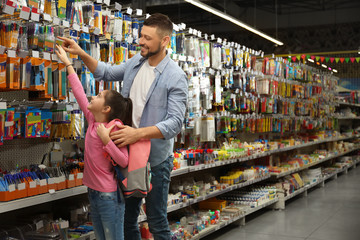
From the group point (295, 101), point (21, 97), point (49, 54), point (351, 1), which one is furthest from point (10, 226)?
point (351, 1)

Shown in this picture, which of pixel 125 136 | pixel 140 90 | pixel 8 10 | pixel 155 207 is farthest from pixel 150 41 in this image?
pixel 155 207

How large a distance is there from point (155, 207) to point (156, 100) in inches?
25.8

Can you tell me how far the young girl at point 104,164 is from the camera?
7.94ft

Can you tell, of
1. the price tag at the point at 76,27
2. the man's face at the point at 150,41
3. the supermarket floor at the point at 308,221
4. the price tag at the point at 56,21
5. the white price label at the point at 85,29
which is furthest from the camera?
the supermarket floor at the point at 308,221

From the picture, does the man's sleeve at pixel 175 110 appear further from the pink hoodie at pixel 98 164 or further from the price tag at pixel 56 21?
the price tag at pixel 56 21

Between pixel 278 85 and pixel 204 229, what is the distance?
11.7 feet

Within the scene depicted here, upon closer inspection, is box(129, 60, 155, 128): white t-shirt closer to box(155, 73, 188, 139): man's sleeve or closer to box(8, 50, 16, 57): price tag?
box(155, 73, 188, 139): man's sleeve

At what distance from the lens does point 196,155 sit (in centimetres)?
484

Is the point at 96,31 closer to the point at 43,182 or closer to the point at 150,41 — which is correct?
the point at 150,41

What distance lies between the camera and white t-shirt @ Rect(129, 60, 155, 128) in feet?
8.84

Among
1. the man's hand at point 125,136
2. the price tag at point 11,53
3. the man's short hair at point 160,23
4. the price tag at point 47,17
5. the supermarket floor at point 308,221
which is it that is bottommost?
the supermarket floor at point 308,221

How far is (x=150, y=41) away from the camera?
2.63m

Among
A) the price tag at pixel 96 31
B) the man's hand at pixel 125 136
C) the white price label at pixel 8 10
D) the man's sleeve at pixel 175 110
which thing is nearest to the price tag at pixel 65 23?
the price tag at pixel 96 31

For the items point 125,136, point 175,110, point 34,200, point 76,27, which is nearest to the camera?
point 125,136
